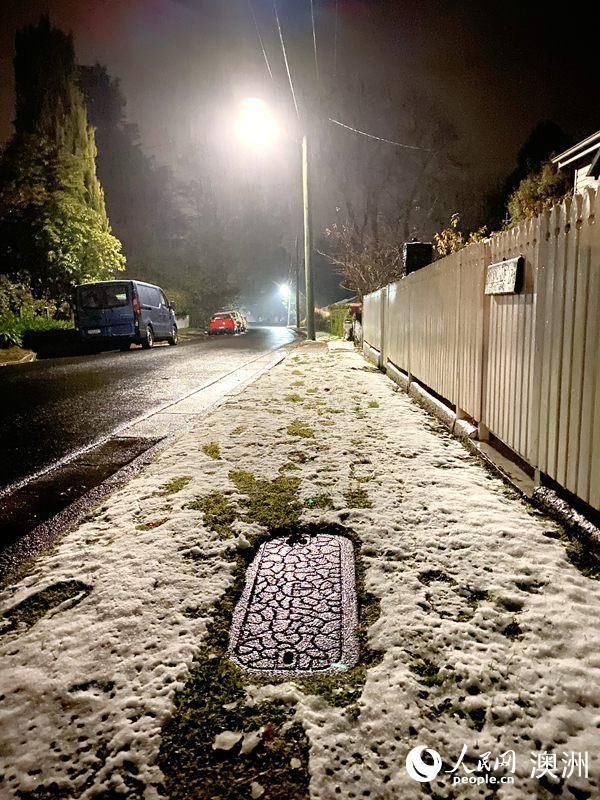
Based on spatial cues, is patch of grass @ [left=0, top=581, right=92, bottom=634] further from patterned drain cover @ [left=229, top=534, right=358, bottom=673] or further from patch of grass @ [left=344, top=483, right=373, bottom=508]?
patch of grass @ [left=344, top=483, right=373, bottom=508]

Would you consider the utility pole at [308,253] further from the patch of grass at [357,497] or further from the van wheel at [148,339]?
the patch of grass at [357,497]

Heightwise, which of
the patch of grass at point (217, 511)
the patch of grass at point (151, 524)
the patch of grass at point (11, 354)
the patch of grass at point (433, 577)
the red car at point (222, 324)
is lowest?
the patch of grass at point (433, 577)

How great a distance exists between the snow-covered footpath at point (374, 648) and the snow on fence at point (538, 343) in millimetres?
442

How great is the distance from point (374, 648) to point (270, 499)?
141 cm

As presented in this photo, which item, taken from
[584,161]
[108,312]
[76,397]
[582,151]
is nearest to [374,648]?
[76,397]

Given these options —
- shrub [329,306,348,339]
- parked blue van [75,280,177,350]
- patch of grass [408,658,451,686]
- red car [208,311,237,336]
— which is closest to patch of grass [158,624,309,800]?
patch of grass [408,658,451,686]

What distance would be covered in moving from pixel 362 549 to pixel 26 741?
60.1 inches

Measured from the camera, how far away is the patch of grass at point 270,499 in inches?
107

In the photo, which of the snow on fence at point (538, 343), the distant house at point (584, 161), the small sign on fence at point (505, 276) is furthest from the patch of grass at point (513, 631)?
the distant house at point (584, 161)

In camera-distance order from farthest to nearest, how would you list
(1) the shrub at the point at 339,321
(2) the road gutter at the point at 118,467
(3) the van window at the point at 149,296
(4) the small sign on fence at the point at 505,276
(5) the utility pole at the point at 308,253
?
1. (1) the shrub at the point at 339,321
2. (5) the utility pole at the point at 308,253
3. (3) the van window at the point at 149,296
4. (4) the small sign on fence at the point at 505,276
5. (2) the road gutter at the point at 118,467

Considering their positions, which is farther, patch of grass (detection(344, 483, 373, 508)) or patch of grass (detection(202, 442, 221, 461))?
patch of grass (detection(202, 442, 221, 461))

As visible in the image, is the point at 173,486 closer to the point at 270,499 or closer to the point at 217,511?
the point at 217,511

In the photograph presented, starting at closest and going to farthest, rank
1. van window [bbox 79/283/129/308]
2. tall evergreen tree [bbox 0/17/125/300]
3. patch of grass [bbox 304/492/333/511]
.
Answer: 1. patch of grass [bbox 304/492/333/511]
2. van window [bbox 79/283/129/308]
3. tall evergreen tree [bbox 0/17/125/300]

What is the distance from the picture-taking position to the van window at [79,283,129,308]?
14.9m
